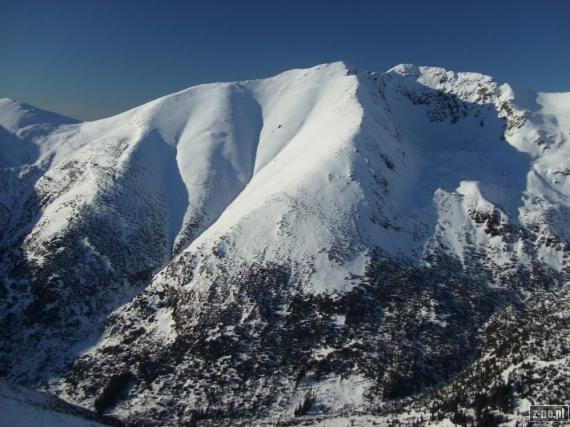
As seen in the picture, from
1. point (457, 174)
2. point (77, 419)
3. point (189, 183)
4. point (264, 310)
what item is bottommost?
point (77, 419)

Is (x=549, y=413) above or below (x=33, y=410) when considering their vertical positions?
above

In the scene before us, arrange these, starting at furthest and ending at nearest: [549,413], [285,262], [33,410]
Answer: [285,262] → [33,410] → [549,413]

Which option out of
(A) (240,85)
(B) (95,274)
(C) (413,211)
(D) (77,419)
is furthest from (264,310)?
(A) (240,85)

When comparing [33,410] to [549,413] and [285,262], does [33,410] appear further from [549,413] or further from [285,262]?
[549,413]

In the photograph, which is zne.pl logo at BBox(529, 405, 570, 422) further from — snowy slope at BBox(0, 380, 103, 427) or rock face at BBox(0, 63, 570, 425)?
snowy slope at BBox(0, 380, 103, 427)

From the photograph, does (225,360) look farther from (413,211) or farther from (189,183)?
(189,183)

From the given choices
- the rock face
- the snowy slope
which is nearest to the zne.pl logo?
the rock face

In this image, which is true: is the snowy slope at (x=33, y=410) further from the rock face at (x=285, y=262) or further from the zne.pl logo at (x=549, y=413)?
the zne.pl logo at (x=549, y=413)

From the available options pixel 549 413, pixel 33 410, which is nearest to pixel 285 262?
pixel 33 410
